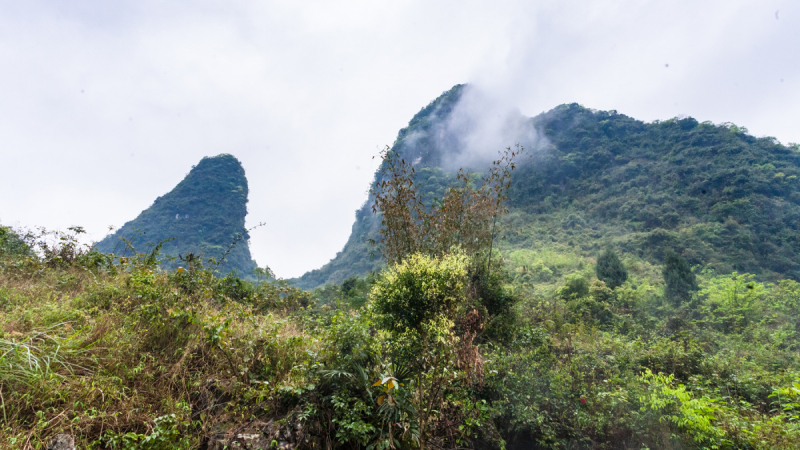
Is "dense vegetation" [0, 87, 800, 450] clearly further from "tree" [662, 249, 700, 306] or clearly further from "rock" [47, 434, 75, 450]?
"tree" [662, 249, 700, 306]

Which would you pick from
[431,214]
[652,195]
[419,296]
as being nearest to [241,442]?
[419,296]

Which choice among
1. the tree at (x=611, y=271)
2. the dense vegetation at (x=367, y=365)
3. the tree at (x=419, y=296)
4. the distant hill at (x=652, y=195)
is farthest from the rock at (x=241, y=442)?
the tree at (x=611, y=271)

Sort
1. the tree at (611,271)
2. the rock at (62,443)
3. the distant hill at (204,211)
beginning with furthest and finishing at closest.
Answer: the distant hill at (204,211) < the tree at (611,271) < the rock at (62,443)

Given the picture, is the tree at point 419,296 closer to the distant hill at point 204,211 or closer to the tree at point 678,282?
the tree at point 678,282

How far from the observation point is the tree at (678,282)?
630 inches

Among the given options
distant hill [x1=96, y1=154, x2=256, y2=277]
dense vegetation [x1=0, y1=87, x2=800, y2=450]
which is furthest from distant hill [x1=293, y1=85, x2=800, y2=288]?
distant hill [x1=96, y1=154, x2=256, y2=277]

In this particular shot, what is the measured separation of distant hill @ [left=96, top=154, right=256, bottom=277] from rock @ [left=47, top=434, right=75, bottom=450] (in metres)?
50.5

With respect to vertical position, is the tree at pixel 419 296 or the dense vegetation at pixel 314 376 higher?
the tree at pixel 419 296

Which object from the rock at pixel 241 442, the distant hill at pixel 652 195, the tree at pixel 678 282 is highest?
the distant hill at pixel 652 195

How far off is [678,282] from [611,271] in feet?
11.1

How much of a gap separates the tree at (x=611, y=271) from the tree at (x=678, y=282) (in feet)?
8.19

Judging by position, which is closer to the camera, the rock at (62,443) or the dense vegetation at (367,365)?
the rock at (62,443)

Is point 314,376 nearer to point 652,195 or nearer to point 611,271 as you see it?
point 611,271

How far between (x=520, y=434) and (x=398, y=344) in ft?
10.5
